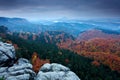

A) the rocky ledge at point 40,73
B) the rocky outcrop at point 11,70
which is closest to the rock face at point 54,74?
the rocky ledge at point 40,73

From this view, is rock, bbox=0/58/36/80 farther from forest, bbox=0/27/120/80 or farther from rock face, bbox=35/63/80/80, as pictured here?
forest, bbox=0/27/120/80

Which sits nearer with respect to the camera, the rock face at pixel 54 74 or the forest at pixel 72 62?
the rock face at pixel 54 74

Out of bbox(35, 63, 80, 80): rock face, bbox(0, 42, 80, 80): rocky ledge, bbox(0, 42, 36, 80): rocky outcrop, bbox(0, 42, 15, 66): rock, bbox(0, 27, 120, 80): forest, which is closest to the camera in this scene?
bbox(35, 63, 80, 80): rock face

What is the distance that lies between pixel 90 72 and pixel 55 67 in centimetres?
5349

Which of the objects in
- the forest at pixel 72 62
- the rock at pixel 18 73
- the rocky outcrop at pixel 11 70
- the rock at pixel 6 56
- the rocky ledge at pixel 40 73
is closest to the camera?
the rocky ledge at pixel 40 73

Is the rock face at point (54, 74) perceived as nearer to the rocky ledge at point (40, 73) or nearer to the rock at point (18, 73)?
the rocky ledge at point (40, 73)

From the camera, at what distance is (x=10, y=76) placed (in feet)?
115

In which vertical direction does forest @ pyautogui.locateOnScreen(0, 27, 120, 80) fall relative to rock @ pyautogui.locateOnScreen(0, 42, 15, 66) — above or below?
below

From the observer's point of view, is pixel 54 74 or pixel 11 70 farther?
pixel 11 70

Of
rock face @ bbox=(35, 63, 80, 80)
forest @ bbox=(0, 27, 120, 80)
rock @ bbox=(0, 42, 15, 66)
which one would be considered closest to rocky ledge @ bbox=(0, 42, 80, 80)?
rock face @ bbox=(35, 63, 80, 80)

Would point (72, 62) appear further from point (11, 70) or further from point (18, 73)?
point (18, 73)

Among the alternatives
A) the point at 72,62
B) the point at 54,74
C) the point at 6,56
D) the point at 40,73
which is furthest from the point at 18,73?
the point at 72,62

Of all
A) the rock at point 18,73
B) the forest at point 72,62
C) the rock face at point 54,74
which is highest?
the rock face at point 54,74

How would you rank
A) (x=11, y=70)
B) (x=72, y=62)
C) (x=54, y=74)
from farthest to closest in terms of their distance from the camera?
(x=72, y=62) → (x=11, y=70) → (x=54, y=74)
